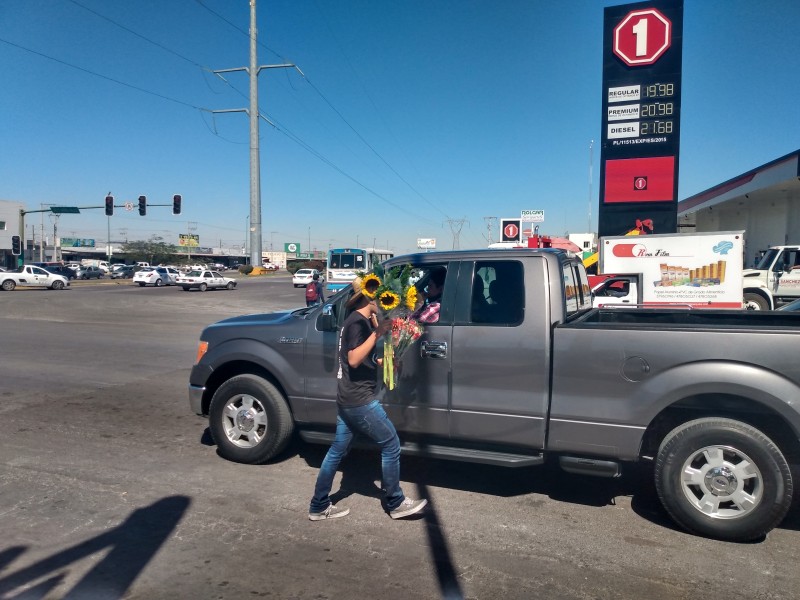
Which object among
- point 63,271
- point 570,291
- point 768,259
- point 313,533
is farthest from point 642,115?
point 63,271

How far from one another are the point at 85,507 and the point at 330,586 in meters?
2.24

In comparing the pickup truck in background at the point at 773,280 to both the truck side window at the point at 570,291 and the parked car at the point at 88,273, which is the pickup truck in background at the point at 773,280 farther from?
the parked car at the point at 88,273

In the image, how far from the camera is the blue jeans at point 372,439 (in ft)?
14.0

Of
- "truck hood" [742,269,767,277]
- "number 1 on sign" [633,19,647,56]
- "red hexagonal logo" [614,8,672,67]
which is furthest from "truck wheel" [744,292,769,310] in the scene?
"number 1 on sign" [633,19,647,56]

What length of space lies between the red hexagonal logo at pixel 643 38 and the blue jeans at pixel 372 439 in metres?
13.8

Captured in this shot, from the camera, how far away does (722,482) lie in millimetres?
4039

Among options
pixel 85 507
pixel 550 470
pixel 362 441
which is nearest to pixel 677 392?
pixel 550 470

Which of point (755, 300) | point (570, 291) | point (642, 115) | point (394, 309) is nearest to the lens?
point (394, 309)

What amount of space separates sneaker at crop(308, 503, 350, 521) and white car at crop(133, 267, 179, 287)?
46.0 metres

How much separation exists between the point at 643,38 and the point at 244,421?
14064mm

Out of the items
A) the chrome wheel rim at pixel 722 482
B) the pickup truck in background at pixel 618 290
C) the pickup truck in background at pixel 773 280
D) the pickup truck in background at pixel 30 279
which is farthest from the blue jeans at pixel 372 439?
the pickup truck in background at pixel 30 279

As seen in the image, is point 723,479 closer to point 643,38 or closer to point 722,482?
point 722,482

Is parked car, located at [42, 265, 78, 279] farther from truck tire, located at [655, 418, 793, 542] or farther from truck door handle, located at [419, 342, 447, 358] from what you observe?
truck tire, located at [655, 418, 793, 542]

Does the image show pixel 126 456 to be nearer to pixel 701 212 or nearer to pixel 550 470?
pixel 550 470
